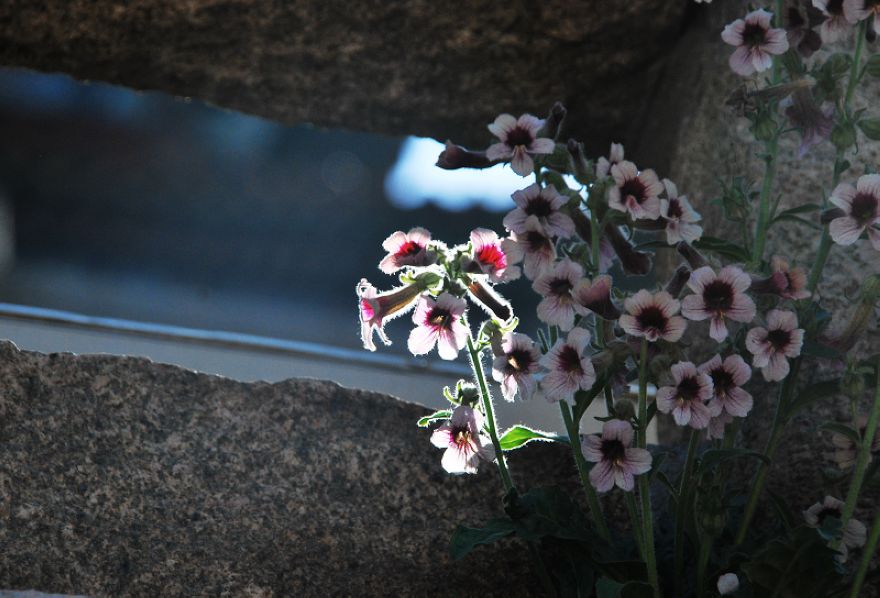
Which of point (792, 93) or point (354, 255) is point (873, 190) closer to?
point (792, 93)

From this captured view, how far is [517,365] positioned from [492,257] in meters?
0.12

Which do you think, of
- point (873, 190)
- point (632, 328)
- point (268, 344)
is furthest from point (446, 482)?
point (268, 344)

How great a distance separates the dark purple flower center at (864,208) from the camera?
43.8 inches

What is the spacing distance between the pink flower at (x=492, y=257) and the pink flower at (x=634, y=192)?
0.38ft

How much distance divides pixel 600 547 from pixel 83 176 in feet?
6.74

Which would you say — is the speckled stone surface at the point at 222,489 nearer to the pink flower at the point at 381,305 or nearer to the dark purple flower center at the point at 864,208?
the pink flower at the point at 381,305

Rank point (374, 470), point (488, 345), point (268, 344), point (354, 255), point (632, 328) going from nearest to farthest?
point (632, 328)
point (488, 345)
point (374, 470)
point (268, 344)
point (354, 255)

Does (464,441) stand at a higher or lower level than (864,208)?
lower

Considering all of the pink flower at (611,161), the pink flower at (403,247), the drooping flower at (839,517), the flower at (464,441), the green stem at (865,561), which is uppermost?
the pink flower at (611,161)

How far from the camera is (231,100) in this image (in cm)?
190

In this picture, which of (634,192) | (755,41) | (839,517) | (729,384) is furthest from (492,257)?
(839,517)

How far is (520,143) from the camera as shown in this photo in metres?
1.16

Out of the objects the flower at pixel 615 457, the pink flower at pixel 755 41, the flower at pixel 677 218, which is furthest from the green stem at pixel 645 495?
the pink flower at pixel 755 41

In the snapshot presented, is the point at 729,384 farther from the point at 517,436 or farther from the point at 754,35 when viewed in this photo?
the point at 754,35
